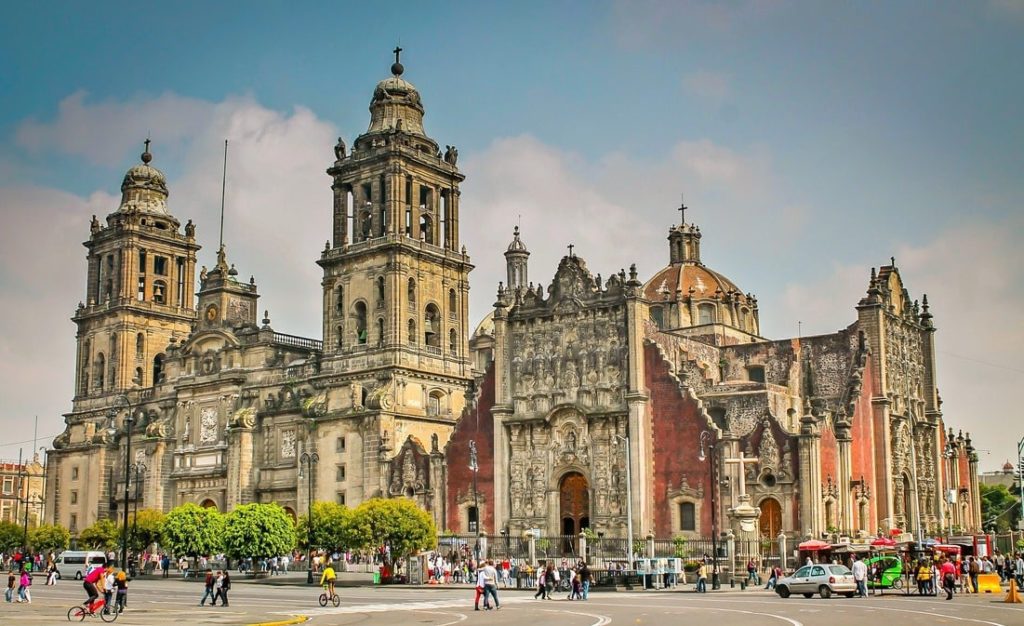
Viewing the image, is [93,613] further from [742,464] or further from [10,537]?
[10,537]

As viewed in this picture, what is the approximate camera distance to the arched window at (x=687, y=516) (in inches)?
2589

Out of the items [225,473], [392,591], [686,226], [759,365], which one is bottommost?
[392,591]

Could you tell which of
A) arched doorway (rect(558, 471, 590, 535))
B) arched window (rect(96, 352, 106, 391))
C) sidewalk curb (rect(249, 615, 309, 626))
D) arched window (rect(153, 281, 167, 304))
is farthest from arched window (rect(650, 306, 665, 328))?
sidewalk curb (rect(249, 615, 309, 626))

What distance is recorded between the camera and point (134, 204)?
106375 mm

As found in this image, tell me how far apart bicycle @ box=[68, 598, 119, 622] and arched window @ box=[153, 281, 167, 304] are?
238 ft

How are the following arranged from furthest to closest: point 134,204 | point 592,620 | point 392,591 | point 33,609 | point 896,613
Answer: point 134,204
point 392,591
point 33,609
point 896,613
point 592,620

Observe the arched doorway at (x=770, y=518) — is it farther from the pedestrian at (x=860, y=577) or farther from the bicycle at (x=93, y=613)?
the bicycle at (x=93, y=613)

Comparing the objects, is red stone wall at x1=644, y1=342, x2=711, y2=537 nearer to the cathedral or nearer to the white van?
the cathedral

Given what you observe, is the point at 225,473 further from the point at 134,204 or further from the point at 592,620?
the point at 592,620

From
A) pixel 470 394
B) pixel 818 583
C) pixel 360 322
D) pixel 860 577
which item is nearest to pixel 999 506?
pixel 470 394

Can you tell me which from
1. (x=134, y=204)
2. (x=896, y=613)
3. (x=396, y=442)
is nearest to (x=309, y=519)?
(x=396, y=442)

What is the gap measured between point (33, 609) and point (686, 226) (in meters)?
62.9

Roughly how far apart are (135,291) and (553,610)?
73.6 m

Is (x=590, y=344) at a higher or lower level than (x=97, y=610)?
higher
